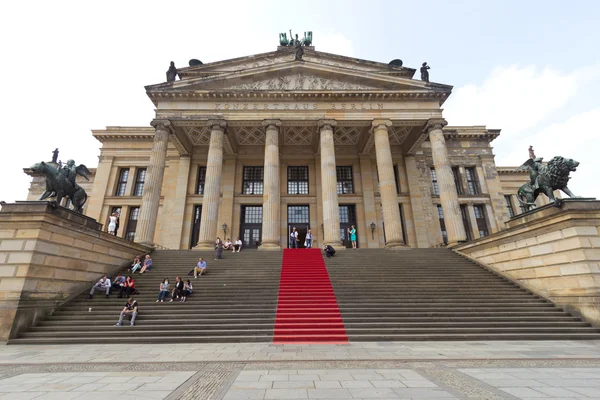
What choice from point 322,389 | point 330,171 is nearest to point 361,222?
point 330,171

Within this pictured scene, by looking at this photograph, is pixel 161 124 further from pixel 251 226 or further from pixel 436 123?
pixel 436 123

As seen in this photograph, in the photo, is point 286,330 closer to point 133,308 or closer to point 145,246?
point 133,308

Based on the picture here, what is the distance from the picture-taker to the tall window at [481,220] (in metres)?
29.3

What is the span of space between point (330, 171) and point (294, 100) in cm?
724

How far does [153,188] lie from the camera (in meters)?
21.7

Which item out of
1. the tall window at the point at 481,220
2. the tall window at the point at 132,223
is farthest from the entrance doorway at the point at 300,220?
the tall window at the point at 481,220

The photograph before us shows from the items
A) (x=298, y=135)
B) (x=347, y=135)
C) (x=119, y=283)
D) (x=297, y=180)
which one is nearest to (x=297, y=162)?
(x=297, y=180)

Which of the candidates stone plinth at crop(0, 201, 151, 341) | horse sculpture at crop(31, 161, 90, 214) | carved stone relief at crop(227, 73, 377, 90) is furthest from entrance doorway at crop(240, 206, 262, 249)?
horse sculpture at crop(31, 161, 90, 214)

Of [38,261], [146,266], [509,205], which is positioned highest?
[509,205]

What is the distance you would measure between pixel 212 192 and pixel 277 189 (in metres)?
4.98

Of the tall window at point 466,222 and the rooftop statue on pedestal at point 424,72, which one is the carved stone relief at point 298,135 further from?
the tall window at point 466,222

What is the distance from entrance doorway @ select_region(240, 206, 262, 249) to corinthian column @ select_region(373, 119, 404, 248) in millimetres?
12193

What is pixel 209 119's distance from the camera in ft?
77.7

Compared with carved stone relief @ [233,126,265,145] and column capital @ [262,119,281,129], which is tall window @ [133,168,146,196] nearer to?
carved stone relief @ [233,126,265,145]
